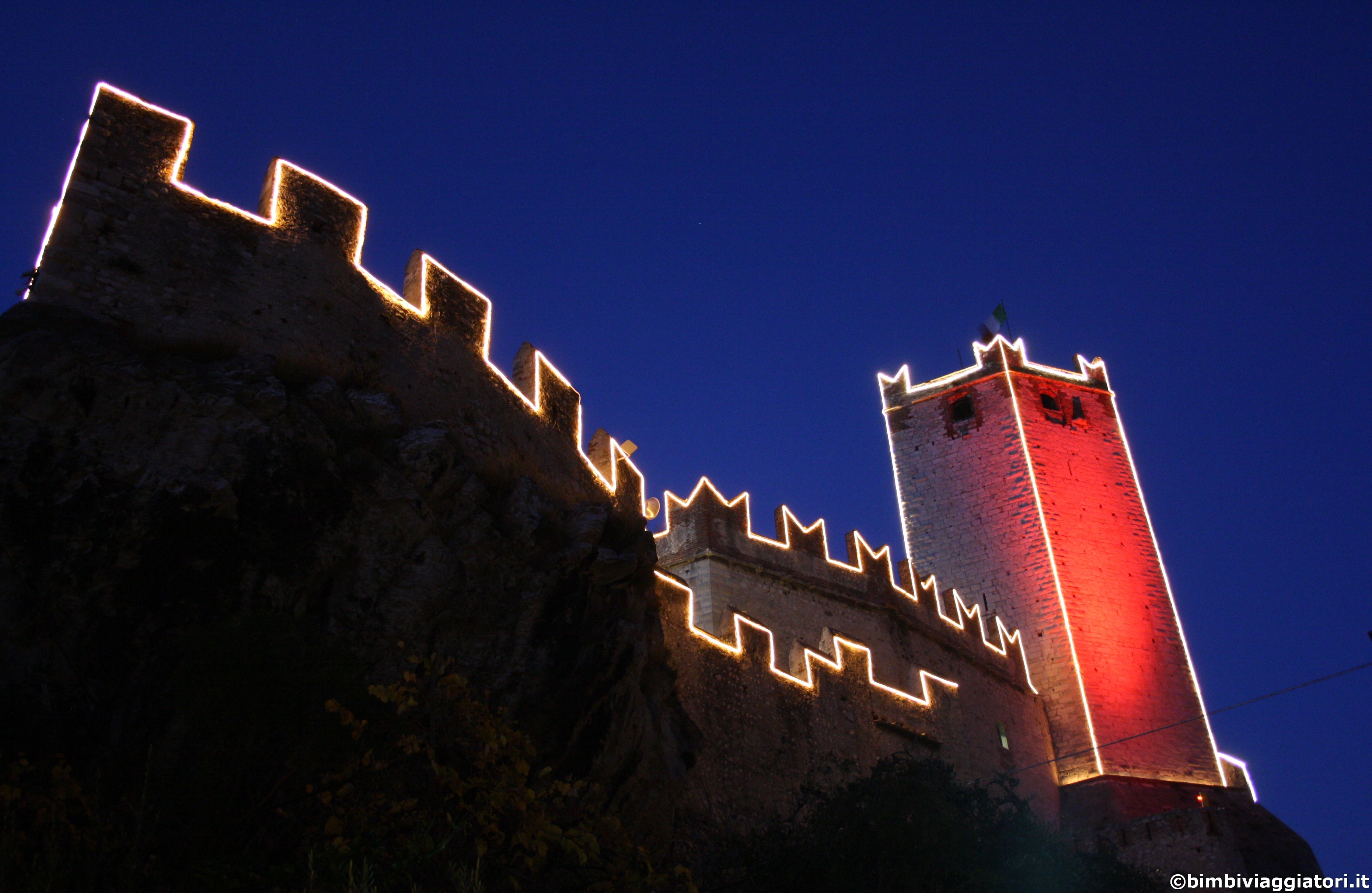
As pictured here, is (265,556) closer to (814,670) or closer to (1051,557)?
(814,670)

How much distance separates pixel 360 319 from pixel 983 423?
65.1ft

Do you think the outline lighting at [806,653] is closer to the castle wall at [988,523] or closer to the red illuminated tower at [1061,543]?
the castle wall at [988,523]

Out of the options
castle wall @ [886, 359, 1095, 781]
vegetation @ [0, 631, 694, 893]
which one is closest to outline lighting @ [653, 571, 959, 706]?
vegetation @ [0, 631, 694, 893]

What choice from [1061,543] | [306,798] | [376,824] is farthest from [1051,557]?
[306,798]

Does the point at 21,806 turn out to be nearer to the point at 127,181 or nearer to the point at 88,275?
the point at 88,275

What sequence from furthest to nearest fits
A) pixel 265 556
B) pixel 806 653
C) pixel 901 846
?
pixel 806 653 < pixel 901 846 < pixel 265 556

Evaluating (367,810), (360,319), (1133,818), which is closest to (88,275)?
(360,319)

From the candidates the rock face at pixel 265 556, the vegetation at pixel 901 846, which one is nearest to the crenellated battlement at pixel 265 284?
the rock face at pixel 265 556

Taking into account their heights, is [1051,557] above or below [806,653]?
above

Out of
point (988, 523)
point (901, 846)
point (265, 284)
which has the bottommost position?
point (901, 846)

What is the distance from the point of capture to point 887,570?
20.5 meters

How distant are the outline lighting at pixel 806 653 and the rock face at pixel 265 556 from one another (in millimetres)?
2016

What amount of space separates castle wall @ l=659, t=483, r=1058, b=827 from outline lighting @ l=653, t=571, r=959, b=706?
0.10 ft

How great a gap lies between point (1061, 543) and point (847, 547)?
22.4 feet
